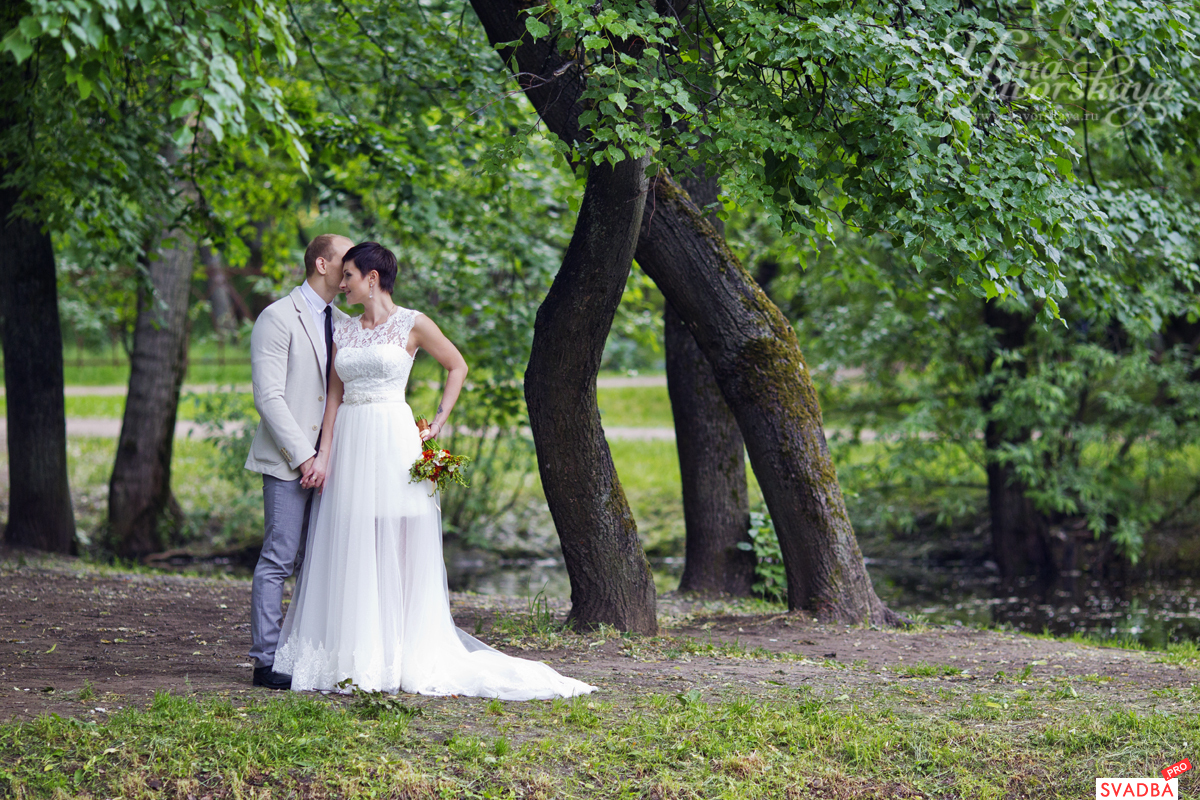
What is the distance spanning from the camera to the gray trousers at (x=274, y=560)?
15.4 feet

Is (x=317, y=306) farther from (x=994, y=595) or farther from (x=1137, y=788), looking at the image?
(x=994, y=595)

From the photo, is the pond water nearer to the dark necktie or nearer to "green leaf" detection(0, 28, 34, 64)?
the dark necktie

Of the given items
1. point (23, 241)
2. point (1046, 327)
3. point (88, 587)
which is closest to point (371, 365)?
point (1046, 327)

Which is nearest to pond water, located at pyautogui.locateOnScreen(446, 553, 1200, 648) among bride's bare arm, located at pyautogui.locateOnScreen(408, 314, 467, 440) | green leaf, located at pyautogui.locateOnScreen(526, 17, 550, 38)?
bride's bare arm, located at pyautogui.locateOnScreen(408, 314, 467, 440)

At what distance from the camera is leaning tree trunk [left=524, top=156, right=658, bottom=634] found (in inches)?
224

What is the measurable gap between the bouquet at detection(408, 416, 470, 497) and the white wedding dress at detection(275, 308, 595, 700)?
0.15ft

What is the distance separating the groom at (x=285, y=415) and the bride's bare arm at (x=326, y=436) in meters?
0.02

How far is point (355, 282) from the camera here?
15.9 feet

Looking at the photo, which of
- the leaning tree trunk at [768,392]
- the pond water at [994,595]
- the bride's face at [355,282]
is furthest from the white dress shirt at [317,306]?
the pond water at [994,595]

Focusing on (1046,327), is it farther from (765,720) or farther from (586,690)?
(586,690)

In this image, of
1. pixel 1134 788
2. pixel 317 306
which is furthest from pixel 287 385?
pixel 1134 788

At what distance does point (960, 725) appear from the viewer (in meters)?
4.45

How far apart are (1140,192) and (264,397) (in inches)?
249

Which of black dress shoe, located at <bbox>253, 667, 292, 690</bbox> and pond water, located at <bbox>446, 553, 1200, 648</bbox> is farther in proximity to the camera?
pond water, located at <bbox>446, 553, 1200, 648</bbox>
